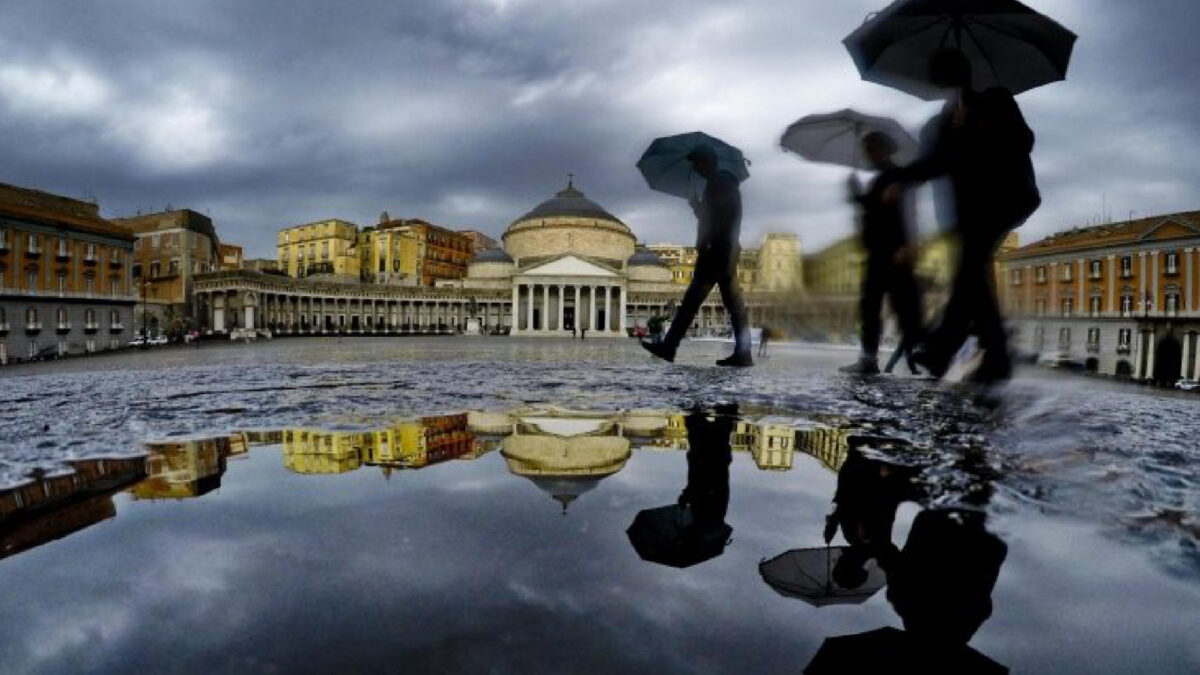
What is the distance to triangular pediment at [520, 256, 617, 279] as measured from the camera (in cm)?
7319

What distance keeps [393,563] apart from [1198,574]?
2.26 metres

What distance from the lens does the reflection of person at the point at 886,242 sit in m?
7.03

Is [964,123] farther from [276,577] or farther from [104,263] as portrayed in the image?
[104,263]

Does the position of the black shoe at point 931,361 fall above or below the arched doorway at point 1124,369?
above

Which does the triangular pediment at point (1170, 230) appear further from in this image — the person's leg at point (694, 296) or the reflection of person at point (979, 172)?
the reflection of person at point (979, 172)

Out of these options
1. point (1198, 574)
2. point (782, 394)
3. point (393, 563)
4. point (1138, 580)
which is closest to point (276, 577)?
point (393, 563)

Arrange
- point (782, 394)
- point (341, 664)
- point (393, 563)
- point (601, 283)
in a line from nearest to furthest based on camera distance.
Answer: point (341, 664) → point (393, 563) → point (782, 394) → point (601, 283)

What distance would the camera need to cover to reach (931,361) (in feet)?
23.7

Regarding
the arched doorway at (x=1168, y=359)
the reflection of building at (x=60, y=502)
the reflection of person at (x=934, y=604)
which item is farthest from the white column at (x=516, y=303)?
the reflection of person at (x=934, y=604)

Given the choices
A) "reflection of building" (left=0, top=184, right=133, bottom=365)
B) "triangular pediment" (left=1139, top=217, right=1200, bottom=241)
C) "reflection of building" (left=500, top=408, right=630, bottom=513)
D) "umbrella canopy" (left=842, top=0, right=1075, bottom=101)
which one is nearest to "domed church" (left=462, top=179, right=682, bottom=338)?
"reflection of building" (left=0, top=184, right=133, bottom=365)

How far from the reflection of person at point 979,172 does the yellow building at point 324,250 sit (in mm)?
88764

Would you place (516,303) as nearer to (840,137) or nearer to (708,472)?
(840,137)

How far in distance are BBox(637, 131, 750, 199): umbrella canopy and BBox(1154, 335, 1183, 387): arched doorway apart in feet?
124

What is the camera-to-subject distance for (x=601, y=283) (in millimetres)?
73062
